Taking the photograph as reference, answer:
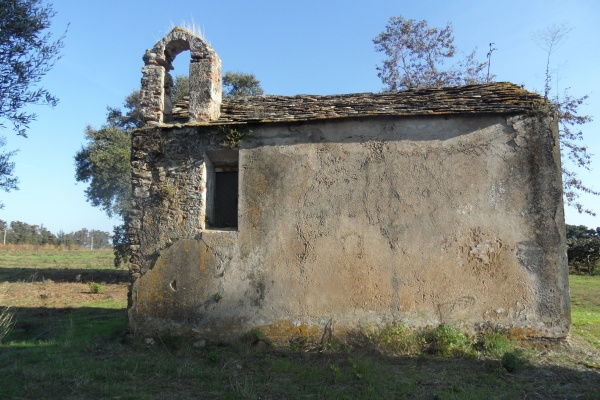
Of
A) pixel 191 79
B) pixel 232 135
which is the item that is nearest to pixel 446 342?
pixel 232 135

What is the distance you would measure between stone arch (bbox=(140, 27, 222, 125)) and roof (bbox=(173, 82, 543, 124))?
0.29 metres

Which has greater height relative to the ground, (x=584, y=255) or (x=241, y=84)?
(x=241, y=84)

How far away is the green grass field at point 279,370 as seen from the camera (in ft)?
16.9

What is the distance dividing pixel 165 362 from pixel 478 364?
4551 mm

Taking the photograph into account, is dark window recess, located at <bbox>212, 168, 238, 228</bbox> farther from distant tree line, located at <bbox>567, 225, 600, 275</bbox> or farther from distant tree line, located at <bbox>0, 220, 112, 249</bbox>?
distant tree line, located at <bbox>0, 220, 112, 249</bbox>

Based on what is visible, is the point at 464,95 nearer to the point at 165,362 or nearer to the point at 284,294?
the point at 284,294

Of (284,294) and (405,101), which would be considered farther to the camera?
(405,101)

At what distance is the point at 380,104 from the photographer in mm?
7797

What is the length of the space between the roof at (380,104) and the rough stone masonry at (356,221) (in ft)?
0.19

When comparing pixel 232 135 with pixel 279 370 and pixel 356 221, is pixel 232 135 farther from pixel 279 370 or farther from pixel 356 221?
pixel 279 370

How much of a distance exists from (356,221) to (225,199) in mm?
2621

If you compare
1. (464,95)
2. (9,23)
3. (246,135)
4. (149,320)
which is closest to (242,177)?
(246,135)

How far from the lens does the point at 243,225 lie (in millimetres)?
7348

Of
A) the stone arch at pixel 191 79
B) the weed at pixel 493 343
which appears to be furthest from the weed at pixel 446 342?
the stone arch at pixel 191 79
